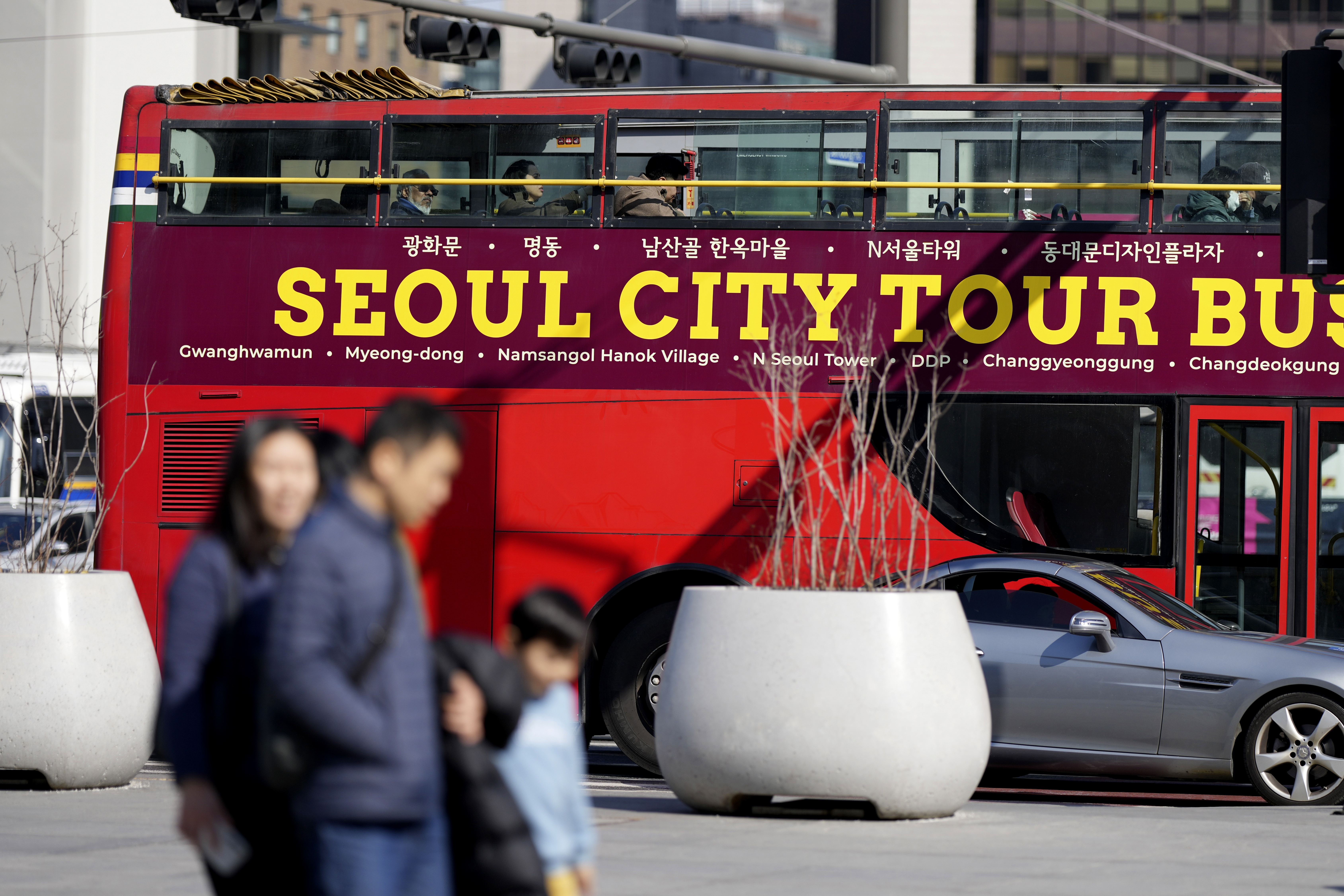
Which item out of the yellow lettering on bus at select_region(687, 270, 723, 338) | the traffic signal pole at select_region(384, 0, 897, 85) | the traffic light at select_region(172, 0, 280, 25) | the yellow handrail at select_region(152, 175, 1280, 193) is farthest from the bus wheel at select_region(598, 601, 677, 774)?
the traffic signal pole at select_region(384, 0, 897, 85)

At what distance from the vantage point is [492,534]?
1253 centimetres

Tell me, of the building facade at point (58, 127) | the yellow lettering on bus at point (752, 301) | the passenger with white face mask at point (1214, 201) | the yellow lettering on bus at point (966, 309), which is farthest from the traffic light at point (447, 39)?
the building facade at point (58, 127)

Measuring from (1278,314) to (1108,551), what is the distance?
1816mm

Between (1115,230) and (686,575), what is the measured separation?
3.51 metres

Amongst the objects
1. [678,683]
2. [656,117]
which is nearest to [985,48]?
[656,117]

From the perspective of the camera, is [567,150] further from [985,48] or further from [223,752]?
[985,48]

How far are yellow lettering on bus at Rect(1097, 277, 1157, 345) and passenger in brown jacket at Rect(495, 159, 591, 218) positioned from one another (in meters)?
3.43

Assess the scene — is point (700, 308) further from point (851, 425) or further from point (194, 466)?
point (194, 466)

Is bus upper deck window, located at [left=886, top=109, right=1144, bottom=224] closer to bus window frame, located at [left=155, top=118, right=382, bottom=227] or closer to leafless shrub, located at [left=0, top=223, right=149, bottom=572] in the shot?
bus window frame, located at [left=155, top=118, right=382, bottom=227]

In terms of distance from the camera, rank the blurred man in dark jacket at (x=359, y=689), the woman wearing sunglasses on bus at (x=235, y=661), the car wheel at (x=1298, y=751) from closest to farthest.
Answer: the blurred man in dark jacket at (x=359, y=689)
the woman wearing sunglasses on bus at (x=235, y=661)
the car wheel at (x=1298, y=751)

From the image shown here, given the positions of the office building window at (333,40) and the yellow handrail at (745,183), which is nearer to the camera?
the yellow handrail at (745,183)

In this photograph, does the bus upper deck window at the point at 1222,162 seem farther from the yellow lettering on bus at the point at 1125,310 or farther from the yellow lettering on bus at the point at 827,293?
the yellow lettering on bus at the point at 827,293

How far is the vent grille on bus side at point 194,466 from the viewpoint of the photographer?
1276cm

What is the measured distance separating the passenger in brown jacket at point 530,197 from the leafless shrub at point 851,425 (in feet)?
5.05
